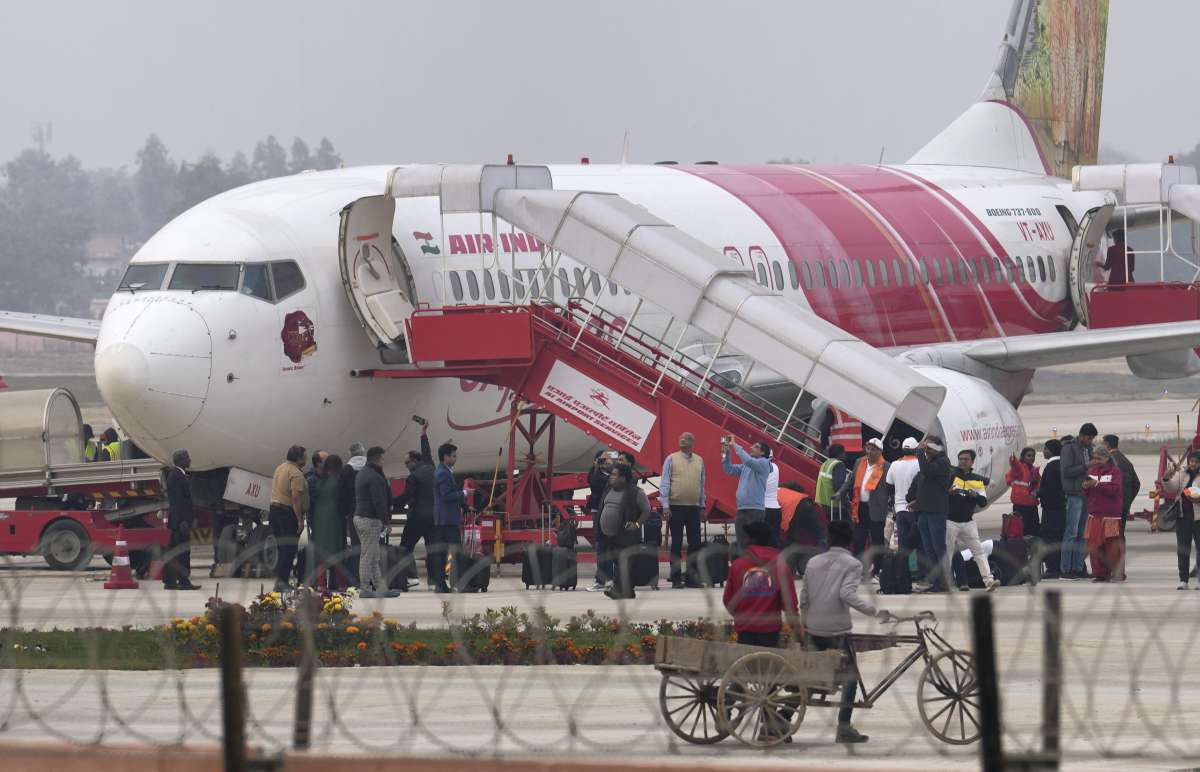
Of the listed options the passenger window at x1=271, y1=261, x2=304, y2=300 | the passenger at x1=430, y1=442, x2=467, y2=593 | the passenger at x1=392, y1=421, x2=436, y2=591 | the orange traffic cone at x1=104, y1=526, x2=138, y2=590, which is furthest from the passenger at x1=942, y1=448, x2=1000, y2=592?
the orange traffic cone at x1=104, y1=526, x2=138, y2=590

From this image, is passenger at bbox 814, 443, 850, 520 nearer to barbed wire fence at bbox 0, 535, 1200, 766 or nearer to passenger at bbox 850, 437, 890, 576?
passenger at bbox 850, 437, 890, 576

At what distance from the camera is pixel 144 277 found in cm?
1986

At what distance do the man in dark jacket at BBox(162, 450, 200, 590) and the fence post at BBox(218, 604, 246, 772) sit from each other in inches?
453

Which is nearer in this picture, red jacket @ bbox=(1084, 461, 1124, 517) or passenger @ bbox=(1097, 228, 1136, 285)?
red jacket @ bbox=(1084, 461, 1124, 517)

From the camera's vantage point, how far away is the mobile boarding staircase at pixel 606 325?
63.5ft

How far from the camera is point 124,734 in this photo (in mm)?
11164

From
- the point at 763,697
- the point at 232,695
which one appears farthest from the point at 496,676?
the point at 232,695

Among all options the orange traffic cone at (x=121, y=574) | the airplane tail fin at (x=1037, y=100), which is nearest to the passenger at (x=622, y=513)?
the orange traffic cone at (x=121, y=574)

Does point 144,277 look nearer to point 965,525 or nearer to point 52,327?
point 52,327

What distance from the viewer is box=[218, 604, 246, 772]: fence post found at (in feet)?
25.3

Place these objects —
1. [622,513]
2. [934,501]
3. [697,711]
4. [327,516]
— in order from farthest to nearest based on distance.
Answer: [327,516], [622,513], [934,501], [697,711]

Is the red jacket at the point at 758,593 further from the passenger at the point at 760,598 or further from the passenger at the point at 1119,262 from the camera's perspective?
the passenger at the point at 1119,262

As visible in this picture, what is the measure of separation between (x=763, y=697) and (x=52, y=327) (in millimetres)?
18967

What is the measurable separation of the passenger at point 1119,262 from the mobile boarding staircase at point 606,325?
13.1 metres
